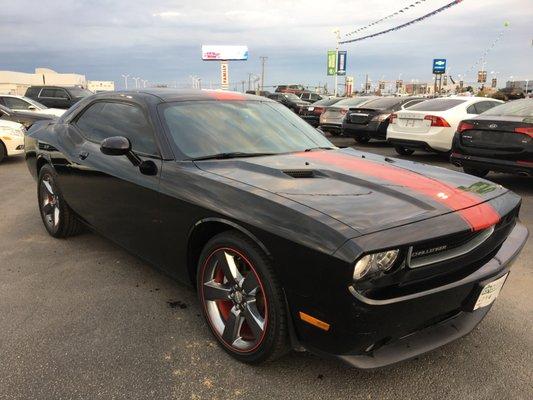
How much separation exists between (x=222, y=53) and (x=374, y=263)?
213 ft

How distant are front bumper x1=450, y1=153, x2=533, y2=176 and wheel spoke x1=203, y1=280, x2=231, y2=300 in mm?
5440

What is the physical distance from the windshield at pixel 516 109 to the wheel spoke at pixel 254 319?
19.6ft

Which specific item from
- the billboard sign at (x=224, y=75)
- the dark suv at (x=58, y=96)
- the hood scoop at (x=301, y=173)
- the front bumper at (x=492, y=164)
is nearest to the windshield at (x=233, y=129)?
the hood scoop at (x=301, y=173)

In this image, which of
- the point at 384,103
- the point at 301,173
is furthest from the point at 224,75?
the point at 301,173

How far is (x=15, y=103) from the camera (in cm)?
1390

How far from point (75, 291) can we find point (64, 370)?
1.11m

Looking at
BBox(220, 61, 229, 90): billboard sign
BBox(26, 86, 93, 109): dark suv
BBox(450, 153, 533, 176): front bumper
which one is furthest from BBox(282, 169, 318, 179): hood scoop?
BBox(220, 61, 229, 90): billboard sign

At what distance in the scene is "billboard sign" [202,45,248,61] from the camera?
2488 inches

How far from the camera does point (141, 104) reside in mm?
3592

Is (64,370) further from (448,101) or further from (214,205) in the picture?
(448,101)

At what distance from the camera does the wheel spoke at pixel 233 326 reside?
105 inches

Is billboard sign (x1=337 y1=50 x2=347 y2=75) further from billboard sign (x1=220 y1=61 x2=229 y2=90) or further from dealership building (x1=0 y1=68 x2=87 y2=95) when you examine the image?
dealership building (x1=0 y1=68 x2=87 y2=95)

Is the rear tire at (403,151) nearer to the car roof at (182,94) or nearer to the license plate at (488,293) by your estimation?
the car roof at (182,94)

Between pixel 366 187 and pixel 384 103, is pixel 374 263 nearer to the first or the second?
pixel 366 187
